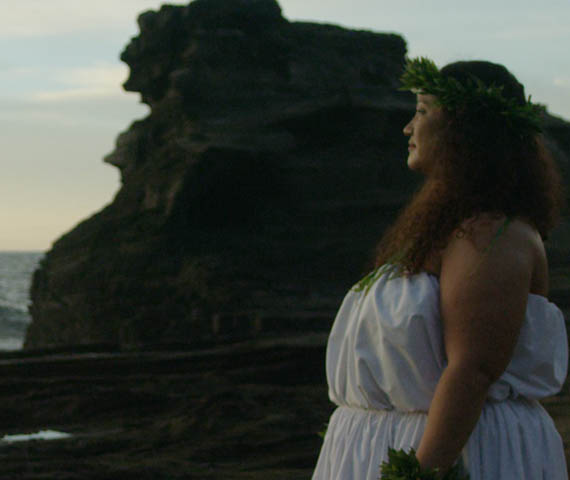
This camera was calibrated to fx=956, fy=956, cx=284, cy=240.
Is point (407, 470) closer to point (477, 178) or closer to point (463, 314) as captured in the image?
point (463, 314)

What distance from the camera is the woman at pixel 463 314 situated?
177 centimetres

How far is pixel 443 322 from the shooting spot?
1.83 metres

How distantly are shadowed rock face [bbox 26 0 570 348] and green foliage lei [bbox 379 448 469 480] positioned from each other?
13.5 metres

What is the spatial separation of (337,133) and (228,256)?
10.7 feet

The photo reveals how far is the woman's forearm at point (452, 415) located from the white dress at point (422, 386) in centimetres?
9

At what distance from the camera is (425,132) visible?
1978 mm

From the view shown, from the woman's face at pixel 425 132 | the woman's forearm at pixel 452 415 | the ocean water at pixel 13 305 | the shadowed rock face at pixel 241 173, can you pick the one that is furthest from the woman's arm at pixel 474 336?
the ocean water at pixel 13 305

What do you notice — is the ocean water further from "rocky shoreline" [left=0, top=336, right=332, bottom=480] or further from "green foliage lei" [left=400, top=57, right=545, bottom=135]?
"green foliage lei" [left=400, top=57, right=545, bottom=135]

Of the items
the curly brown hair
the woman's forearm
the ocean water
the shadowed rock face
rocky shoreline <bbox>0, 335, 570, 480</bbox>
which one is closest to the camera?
the woman's forearm

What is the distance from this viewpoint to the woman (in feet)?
5.81

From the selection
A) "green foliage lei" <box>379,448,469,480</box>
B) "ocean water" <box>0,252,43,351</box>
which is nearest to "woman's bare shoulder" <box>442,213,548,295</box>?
"green foliage lei" <box>379,448,469,480</box>

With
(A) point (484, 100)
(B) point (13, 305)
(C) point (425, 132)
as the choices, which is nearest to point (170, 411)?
(C) point (425, 132)

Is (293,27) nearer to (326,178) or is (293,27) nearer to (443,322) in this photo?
(326,178)

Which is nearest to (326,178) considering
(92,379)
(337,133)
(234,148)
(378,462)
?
(337,133)
